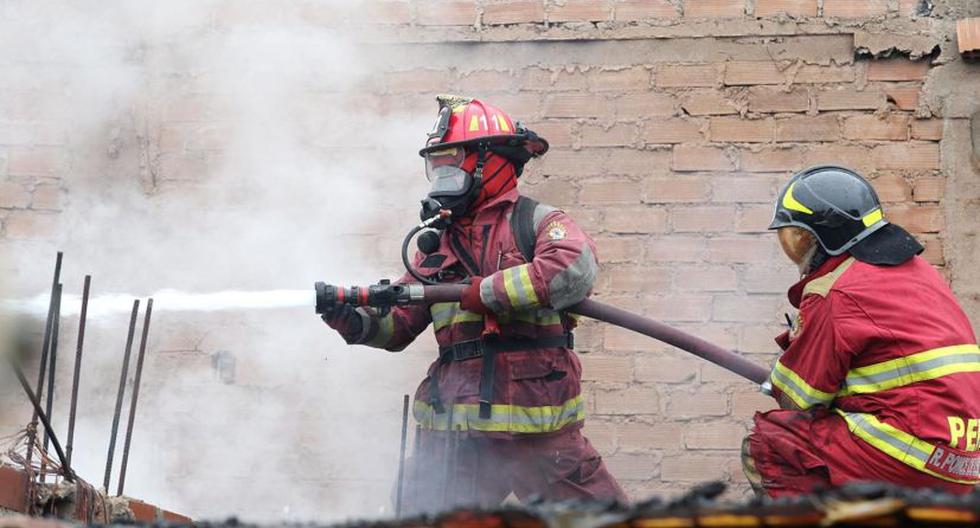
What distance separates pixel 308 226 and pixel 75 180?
128 centimetres

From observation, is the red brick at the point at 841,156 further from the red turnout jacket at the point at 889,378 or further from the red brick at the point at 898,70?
the red turnout jacket at the point at 889,378

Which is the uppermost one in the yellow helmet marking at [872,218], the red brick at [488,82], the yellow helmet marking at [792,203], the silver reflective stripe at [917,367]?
the red brick at [488,82]

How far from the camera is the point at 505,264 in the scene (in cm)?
552

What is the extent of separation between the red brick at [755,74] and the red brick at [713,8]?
0.26 metres

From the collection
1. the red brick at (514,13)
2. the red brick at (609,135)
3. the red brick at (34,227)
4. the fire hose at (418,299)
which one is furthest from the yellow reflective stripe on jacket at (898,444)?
the red brick at (34,227)

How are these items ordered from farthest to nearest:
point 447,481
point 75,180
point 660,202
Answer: point 75,180, point 660,202, point 447,481

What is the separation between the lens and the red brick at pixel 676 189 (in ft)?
22.6

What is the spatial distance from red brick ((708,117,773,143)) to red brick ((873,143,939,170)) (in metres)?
0.53

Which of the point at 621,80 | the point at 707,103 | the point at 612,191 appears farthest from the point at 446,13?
the point at 707,103

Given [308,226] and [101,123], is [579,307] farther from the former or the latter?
[101,123]

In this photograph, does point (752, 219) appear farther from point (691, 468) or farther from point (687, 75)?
point (691, 468)

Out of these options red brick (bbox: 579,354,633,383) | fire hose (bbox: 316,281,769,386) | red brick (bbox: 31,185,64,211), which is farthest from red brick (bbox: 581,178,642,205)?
red brick (bbox: 31,185,64,211)

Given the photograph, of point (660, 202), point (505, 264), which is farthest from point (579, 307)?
point (660, 202)

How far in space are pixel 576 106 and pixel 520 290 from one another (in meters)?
2.01
